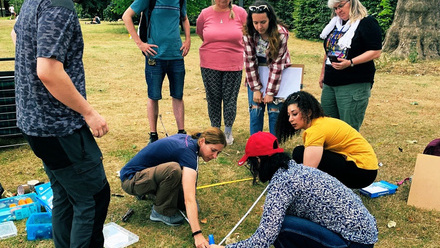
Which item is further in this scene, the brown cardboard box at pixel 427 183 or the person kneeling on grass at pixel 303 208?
the brown cardboard box at pixel 427 183

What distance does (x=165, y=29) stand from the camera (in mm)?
4531

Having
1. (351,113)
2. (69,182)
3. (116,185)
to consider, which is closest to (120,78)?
(116,185)

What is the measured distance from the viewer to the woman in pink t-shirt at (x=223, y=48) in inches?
185

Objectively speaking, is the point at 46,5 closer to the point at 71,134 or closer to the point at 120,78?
the point at 71,134

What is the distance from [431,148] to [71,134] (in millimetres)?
3142

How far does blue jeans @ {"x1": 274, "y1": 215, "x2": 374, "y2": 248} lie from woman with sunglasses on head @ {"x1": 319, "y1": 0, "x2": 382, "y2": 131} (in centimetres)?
172

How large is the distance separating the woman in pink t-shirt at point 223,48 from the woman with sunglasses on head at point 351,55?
1191 millimetres

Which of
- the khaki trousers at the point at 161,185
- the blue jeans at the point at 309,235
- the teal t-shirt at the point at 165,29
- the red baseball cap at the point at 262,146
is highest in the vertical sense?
the teal t-shirt at the point at 165,29

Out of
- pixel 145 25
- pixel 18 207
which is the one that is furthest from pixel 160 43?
pixel 18 207

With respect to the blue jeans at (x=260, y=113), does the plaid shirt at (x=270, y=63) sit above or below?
above

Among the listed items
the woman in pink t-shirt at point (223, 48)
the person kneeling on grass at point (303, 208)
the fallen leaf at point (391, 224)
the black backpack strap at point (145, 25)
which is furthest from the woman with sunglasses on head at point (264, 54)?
the person kneeling on grass at point (303, 208)

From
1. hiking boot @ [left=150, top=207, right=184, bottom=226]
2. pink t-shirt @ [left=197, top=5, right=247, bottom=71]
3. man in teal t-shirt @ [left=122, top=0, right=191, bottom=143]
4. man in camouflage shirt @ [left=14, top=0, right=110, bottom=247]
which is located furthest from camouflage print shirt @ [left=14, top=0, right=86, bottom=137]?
pink t-shirt @ [left=197, top=5, right=247, bottom=71]

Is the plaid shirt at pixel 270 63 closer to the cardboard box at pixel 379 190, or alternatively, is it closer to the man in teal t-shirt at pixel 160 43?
the man in teal t-shirt at pixel 160 43

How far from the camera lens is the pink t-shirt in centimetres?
470
